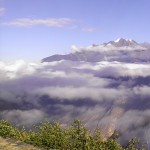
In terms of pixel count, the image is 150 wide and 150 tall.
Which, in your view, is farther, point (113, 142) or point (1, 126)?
point (113, 142)

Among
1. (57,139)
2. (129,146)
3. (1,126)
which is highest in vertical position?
(1,126)

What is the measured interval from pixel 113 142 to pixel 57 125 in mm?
10984

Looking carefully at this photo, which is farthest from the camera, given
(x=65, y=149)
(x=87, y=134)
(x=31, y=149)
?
(x=87, y=134)

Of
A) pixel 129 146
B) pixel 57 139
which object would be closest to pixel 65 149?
pixel 57 139

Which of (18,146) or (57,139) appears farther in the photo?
(57,139)

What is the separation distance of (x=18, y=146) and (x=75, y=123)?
1365 inches

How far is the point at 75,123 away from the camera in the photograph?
62719mm

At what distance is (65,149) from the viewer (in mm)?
51500

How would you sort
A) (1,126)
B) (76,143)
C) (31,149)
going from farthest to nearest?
(76,143), (1,126), (31,149)

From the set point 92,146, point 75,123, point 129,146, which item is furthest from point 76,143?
point 129,146

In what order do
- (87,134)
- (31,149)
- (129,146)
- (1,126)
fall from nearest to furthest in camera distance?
(31,149) < (1,126) < (87,134) < (129,146)

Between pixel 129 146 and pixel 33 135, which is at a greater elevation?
pixel 33 135

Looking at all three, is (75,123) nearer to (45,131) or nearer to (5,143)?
(45,131)

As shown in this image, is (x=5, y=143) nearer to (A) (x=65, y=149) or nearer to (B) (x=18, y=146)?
(B) (x=18, y=146)
